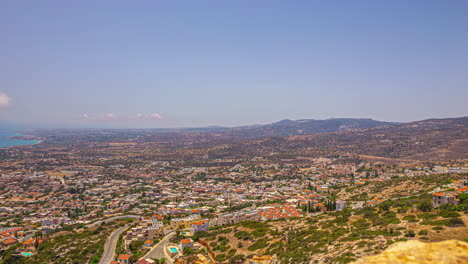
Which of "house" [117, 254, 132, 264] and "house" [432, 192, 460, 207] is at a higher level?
"house" [432, 192, 460, 207]

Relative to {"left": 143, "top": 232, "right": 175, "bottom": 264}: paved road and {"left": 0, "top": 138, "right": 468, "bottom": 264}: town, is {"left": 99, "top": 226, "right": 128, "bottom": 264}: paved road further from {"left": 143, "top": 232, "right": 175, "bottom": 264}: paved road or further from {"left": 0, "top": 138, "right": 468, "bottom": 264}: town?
{"left": 143, "top": 232, "right": 175, "bottom": 264}: paved road

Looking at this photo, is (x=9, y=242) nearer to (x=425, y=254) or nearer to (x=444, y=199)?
(x=425, y=254)

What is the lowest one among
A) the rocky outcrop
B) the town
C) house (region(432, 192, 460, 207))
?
the town

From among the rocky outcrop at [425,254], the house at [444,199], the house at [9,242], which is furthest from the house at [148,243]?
the rocky outcrop at [425,254]

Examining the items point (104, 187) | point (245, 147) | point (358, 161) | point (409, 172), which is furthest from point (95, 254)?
point (245, 147)

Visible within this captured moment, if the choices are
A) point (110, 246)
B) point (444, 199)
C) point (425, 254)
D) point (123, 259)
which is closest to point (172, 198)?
point (110, 246)

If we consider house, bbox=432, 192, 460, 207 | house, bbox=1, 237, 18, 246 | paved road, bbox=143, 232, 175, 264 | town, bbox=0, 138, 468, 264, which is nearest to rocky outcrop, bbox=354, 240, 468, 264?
town, bbox=0, 138, 468, 264
